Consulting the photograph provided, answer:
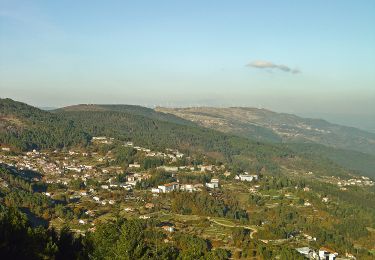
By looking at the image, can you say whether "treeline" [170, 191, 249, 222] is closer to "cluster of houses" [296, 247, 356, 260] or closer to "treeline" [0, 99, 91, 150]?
"cluster of houses" [296, 247, 356, 260]

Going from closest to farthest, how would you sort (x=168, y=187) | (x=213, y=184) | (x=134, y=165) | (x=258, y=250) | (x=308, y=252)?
(x=258, y=250) → (x=308, y=252) → (x=168, y=187) → (x=213, y=184) → (x=134, y=165)

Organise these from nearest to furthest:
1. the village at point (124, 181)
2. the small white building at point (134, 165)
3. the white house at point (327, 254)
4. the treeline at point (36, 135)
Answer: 1. the white house at point (327, 254)
2. the village at point (124, 181)
3. the small white building at point (134, 165)
4. the treeline at point (36, 135)

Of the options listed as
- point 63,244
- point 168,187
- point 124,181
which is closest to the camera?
point 63,244

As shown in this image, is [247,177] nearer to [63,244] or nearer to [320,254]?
[320,254]

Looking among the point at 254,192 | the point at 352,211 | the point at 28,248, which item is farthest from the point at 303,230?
the point at 28,248

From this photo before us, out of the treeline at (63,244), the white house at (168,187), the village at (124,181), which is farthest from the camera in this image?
the white house at (168,187)

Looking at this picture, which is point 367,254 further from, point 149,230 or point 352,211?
point 149,230

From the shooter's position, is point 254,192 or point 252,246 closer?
point 252,246

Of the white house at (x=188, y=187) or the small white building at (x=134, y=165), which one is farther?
the small white building at (x=134, y=165)

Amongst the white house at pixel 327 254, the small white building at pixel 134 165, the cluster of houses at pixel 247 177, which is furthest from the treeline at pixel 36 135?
the white house at pixel 327 254

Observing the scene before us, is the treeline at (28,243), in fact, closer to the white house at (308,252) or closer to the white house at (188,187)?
the white house at (308,252)

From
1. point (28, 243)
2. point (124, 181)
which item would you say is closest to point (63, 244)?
point (28, 243)
